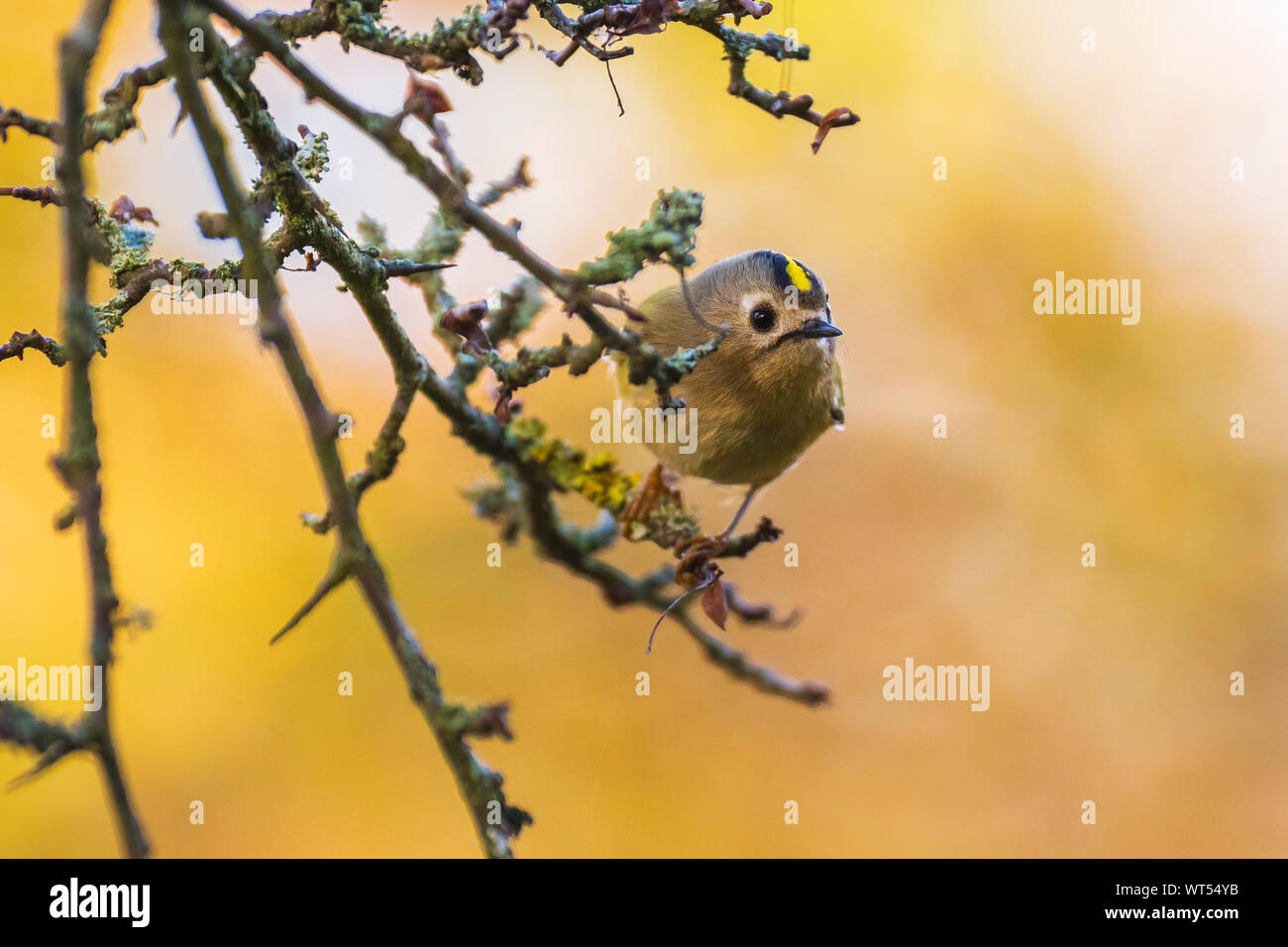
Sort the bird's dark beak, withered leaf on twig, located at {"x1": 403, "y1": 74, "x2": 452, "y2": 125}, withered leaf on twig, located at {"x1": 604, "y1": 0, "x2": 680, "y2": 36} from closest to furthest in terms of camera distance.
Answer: withered leaf on twig, located at {"x1": 403, "y1": 74, "x2": 452, "y2": 125}, withered leaf on twig, located at {"x1": 604, "y1": 0, "x2": 680, "y2": 36}, the bird's dark beak

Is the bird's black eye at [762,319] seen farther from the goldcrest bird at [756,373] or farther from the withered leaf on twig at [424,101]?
the withered leaf on twig at [424,101]

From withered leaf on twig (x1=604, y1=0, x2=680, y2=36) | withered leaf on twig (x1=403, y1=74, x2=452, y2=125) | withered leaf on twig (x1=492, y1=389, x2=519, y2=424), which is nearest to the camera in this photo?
withered leaf on twig (x1=403, y1=74, x2=452, y2=125)

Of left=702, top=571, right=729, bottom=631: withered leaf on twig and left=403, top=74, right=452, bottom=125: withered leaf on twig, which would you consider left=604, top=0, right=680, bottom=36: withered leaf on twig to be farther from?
left=702, top=571, right=729, bottom=631: withered leaf on twig

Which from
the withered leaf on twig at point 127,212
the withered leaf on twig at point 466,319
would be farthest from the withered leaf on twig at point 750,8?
the withered leaf on twig at point 127,212

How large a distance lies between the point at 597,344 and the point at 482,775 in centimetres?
42

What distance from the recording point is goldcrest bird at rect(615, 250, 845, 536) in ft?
6.43

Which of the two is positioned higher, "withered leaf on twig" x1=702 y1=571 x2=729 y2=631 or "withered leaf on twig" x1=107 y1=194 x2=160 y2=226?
"withered leaf on twig" x1=107 y1=194 x2=160 y2=226

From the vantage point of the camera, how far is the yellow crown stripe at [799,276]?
6.35 feet

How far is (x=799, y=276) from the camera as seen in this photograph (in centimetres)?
194

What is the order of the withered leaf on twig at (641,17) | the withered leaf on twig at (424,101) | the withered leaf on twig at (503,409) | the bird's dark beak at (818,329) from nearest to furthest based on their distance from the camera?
the withered leaf on twig at (424,101), the withered leaf on twig at (641,17), the withered leaf on twig at (503,409), the bird's dark beak at (818,329)

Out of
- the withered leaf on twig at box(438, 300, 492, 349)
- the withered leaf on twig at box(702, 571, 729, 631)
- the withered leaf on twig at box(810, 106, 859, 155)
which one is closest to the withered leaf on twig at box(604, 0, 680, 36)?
the withered leaf on twig at box(810, 106, 859, 155)

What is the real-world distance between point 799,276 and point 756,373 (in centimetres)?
20

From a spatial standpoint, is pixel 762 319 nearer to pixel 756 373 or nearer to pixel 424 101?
pixel 756 373
